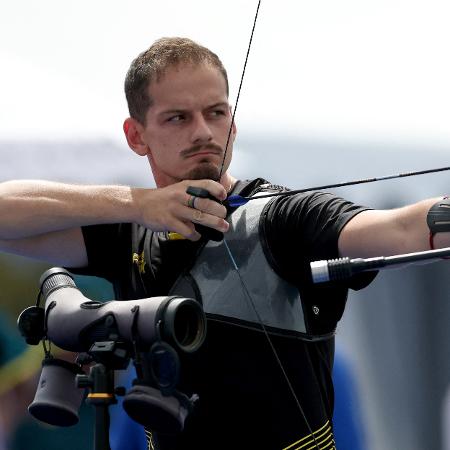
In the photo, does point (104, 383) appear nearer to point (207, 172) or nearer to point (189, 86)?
point (207, 172)

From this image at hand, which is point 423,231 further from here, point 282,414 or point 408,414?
point 408,414

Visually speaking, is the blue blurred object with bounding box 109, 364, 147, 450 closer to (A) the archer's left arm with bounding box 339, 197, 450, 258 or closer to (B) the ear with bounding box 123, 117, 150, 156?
(B) the ear with bounding box 123, 117, 150, 156

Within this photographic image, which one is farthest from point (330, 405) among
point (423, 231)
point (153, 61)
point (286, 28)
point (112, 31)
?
A: point (112, 31)

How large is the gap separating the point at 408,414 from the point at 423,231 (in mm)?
1139

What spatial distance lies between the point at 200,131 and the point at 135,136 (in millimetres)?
309

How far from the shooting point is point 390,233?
162 cm

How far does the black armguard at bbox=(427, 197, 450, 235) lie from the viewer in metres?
1.49

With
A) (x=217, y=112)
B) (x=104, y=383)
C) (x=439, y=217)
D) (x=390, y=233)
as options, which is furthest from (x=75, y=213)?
(x=439, y=217)

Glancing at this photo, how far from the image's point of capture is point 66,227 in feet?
6.59

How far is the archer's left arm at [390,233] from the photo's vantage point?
1.55m

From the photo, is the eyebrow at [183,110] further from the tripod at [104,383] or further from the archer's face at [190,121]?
the tripod at [104,383]

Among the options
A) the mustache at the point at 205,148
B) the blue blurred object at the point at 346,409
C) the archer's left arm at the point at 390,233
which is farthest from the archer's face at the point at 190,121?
the blue blurred object at the point at 346,409

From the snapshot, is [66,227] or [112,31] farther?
[112,31]

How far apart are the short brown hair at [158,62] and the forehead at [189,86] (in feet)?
0.06
